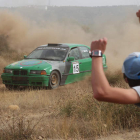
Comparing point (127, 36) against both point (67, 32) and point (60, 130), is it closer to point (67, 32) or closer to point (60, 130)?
point (67, 32)

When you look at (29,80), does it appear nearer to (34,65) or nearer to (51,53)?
(34,65)

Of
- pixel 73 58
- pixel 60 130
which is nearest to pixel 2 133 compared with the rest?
pixel 60 130

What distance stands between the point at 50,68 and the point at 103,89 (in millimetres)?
7606

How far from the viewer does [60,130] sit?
476cm

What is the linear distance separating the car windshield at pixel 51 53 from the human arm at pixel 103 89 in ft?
26.9

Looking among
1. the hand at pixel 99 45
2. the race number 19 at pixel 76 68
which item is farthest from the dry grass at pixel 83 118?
the race number 19 at pixel 76 68

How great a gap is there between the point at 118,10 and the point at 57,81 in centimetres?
8939

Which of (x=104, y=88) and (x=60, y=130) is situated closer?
(x=104, y=88)

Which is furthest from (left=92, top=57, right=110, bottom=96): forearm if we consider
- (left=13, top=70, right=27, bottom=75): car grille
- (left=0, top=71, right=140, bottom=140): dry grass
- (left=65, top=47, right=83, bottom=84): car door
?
(left=65, top=47, right=83, bottom=84): car door

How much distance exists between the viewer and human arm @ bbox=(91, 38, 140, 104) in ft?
6.71

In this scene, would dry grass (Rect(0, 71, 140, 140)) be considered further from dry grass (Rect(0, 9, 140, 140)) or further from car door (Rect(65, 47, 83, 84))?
car door (Rect(65, 47, 83, 84))

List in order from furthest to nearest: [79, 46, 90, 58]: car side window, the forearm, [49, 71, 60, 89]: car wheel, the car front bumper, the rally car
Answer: [79, 46, 90, 58]: car side window < [49, 71, 60, 89]: car wheel < the rally car < the car front bumper < the forearm

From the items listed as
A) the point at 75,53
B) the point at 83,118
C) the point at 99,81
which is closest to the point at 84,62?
the point at 75,53

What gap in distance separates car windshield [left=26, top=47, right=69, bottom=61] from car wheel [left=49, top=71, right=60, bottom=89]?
25.7 inches
